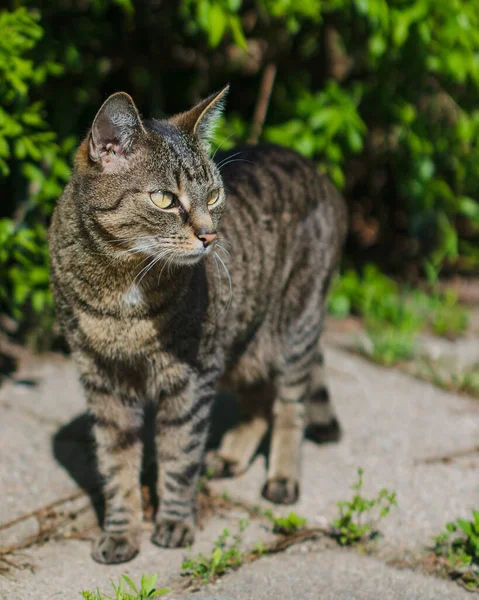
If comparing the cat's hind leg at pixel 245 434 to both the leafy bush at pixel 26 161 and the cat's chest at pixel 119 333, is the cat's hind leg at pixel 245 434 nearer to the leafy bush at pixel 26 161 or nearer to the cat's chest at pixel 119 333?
the cat's chest at pixel 119 333

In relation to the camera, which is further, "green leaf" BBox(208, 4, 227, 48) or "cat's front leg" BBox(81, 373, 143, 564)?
"green leaf" BBox(208, 4, 227, 48)

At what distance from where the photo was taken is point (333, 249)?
3.66 m

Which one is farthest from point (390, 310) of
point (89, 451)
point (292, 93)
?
point (89, 451)

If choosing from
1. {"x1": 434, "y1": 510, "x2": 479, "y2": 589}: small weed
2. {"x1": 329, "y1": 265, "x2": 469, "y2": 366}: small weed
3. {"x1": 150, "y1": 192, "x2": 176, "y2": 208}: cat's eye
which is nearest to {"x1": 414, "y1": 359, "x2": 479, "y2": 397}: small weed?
{"x1": 329, "y1": 265, "x2": 469, "y2": 366}: small weed

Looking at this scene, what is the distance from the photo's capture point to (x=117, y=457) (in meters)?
3.02

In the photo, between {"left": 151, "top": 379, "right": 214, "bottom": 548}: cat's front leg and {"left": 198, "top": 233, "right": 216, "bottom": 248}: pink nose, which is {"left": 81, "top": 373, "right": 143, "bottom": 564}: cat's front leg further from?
{"left": 198, "top": 233, "right": 216, "bottom": 248}: pink nose

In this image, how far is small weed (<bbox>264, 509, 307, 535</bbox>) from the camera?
9.84 ft

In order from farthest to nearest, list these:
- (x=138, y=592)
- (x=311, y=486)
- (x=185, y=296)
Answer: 1. (x=311, y=486)
2. (x=185, y=296)
3. (x=138, y=592)

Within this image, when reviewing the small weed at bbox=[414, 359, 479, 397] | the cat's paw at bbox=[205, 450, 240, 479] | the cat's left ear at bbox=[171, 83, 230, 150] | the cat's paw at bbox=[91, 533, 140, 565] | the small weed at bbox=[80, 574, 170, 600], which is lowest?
the small weed at bbox=[414, 359, 479, 397]

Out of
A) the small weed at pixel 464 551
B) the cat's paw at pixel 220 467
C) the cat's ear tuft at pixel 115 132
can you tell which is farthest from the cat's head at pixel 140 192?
the small weed at pixel 464 551

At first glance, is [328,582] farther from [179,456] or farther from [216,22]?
[216,22]

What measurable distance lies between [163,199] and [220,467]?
52.2 inches

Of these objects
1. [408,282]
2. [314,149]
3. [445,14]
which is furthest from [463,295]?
[445,14]

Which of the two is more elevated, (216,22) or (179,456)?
(216,22)
